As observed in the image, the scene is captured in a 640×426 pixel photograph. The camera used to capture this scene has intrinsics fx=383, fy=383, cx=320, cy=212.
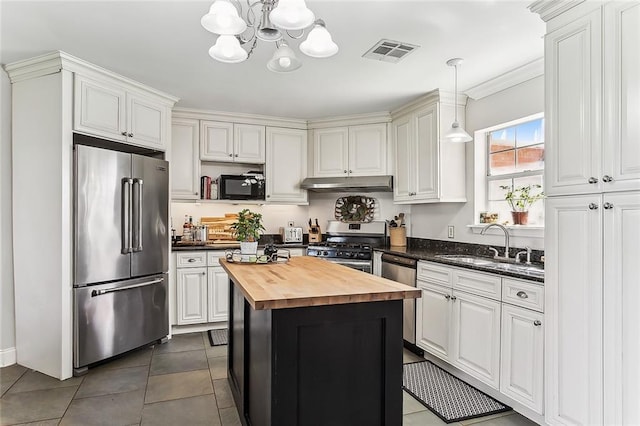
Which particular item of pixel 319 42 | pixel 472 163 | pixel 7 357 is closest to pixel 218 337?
pixel 7 357

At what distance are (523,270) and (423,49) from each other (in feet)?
5.55

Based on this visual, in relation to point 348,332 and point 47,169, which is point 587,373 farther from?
point 47,169

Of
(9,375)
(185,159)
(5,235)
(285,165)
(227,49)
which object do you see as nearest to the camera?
(227,49)

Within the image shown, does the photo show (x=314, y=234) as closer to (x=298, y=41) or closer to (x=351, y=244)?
(x=351, y=244)

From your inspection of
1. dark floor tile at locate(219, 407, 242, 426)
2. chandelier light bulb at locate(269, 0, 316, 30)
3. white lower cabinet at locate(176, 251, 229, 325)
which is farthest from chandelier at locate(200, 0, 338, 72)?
white lower cabinet at locate(176, 251, 229, 325)

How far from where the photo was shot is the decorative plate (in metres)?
4.85

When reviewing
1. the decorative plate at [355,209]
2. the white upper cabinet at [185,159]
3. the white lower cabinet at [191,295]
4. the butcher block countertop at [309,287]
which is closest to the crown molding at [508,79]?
the decorative plate at [355,209]

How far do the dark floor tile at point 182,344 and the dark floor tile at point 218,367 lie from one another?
41 cm

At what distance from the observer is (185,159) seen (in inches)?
170

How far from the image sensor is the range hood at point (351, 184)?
173 inches

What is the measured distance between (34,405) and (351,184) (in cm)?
341

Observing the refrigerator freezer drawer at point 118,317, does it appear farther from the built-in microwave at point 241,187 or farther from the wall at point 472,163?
the wall at point 472,163

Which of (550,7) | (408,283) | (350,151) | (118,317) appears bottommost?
(118,317)

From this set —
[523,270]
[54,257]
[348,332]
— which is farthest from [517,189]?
[54,257]
